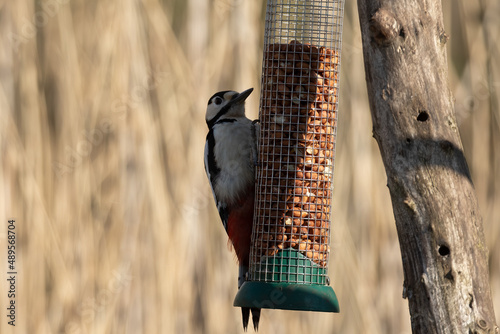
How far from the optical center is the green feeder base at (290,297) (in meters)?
3.01

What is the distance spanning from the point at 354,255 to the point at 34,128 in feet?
7.91

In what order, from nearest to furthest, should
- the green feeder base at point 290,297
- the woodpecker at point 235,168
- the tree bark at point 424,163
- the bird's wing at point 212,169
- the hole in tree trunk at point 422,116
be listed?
the tree bark at point 424,163 < the hole in tree trunk at point 422,116 < the green feeder base at point 290,297 < the woodpecker at point 235,168 < the bird's wing at point 212,169

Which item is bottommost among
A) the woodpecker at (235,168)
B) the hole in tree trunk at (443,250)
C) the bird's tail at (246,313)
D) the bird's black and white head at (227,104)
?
the bird's tail at (246,313)

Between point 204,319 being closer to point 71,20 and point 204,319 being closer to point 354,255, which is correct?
point 354,255

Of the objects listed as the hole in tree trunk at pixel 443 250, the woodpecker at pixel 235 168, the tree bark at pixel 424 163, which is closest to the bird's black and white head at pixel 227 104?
the woodpecker at pixel 235 168

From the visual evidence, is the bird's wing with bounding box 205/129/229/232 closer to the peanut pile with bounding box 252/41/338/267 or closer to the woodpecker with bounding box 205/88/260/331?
the woodpecker with bounding box 205/88/260/331

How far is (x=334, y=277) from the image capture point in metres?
4.93

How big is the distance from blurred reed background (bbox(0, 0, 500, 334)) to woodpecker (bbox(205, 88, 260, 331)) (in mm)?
754

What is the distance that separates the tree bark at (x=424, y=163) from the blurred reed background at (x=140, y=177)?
7.92ft

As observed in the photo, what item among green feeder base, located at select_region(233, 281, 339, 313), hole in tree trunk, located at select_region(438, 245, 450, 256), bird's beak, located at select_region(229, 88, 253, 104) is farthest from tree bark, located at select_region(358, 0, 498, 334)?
bird's beak, located at select_region(229, 88, 253, 104)

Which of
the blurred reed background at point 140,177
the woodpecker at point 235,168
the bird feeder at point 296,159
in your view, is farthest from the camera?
the blurred reed background at point 140,177

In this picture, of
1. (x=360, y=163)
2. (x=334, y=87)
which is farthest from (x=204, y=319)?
(x=334, y=87)

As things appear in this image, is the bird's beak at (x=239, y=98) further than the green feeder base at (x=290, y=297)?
Yes

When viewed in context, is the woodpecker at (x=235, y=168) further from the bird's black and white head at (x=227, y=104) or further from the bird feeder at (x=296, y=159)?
the bird feeder at (x=296, y=159)
